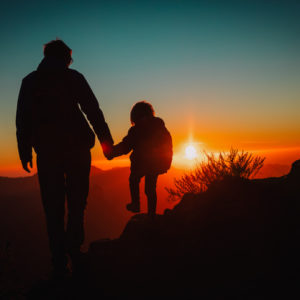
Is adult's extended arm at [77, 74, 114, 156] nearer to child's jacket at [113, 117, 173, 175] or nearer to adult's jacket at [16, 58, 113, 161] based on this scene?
adult's jacket at [16, 58, 113, 161]

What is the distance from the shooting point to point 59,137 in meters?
2.25

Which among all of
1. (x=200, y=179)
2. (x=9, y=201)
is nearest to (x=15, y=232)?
(x=9, y=201)

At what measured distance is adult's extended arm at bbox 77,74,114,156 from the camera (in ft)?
8.21

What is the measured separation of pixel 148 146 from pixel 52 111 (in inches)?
66.9

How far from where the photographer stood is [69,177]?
235cm

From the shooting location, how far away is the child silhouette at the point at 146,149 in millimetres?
3564

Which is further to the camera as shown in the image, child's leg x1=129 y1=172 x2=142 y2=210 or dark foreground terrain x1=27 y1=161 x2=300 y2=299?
child's leg x1=129 y1=172 x2=142 y2=210

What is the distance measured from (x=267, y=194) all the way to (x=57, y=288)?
3032 mm

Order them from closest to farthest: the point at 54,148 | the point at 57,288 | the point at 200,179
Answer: the point at 54,148 → the point at 57,288 → the point at 200,179

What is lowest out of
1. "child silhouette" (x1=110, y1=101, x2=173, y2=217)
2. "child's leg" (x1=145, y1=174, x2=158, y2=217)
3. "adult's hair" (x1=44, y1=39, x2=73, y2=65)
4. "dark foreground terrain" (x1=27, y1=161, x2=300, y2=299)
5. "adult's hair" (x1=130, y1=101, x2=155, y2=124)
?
"dark foreground terrain" (x1=27, y1=161, x2=300, y2=299)

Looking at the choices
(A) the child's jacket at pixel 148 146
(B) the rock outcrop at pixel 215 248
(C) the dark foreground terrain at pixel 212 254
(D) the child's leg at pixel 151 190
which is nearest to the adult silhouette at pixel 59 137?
(C) the dark foreground terrain at pixel 212 254

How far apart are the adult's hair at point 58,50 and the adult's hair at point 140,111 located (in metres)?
1.43

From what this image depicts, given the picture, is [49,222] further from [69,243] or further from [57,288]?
[57,288]

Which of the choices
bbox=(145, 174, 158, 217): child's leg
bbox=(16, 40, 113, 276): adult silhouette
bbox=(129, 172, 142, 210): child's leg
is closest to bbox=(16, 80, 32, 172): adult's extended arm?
bbox=(16, 40, 113, 276): adult silhouette
